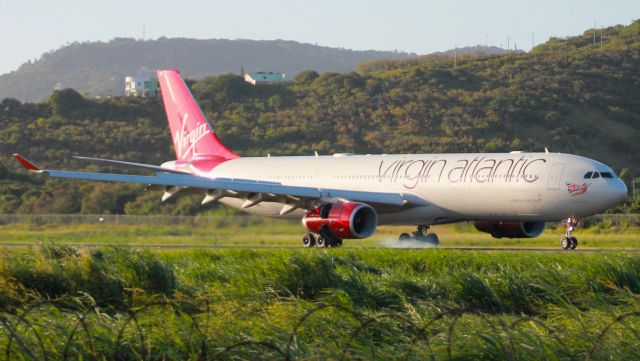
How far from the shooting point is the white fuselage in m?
34.1

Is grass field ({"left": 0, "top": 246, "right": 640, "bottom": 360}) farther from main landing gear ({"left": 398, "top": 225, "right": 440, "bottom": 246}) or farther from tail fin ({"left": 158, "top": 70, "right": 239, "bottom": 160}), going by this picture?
tail fin ({"left": 158, "top": 70, "right": 239, "bottom": 160})

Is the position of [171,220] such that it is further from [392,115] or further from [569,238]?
[392,115]

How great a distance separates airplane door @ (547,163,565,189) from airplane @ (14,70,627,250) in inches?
1.2

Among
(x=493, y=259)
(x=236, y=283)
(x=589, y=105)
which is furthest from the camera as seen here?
(x=589, y=105)

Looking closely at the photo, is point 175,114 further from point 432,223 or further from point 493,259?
point 493,259

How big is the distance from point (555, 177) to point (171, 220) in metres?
17.4

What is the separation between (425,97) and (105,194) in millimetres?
46793

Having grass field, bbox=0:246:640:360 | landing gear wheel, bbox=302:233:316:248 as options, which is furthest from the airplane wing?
grass field, bbox=0:246:640:360

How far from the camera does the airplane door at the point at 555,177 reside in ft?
112

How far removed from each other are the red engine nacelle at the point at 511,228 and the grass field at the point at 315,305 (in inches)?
494

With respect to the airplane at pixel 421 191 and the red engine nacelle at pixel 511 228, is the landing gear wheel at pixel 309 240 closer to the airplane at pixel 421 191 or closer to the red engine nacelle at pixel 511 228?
the airplane at pixel 421 191

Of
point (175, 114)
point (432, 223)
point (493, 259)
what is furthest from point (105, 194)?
point (493, 259)

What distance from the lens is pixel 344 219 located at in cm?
3559

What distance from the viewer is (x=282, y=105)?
109m
